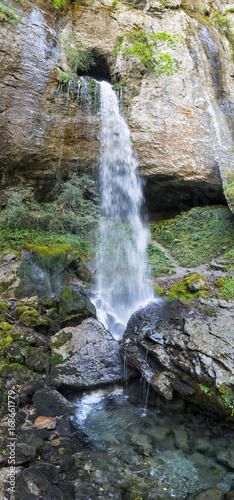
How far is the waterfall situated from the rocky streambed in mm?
2537

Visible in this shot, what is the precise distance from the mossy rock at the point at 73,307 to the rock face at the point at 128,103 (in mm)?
5309

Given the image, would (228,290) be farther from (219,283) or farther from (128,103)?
(128,103)

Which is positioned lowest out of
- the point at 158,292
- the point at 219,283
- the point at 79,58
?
the point at 158,292

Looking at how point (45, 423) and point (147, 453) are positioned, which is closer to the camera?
point (147, 453)

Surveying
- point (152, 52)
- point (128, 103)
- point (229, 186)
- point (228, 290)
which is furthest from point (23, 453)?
point (152, 52)

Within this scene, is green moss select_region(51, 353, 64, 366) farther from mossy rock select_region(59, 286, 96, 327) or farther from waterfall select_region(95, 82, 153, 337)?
waterfall select_region(95, 82, 153, 337)

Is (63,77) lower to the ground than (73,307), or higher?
higher

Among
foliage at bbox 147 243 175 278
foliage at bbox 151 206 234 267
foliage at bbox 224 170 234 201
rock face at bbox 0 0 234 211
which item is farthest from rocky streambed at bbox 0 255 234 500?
rock face at bbox 0 0 234 211

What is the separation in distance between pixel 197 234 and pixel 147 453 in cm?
905

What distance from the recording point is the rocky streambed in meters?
3.34

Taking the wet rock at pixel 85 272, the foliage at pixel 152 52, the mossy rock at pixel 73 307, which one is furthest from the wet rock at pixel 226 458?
the foliage at pixel 152 52

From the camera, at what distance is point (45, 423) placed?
168 inches

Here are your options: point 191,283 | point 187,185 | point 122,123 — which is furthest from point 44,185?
point 191,283

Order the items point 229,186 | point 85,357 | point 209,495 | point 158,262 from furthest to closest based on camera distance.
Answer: point 158,262, point 229,186, point 85,357, point 209,495
